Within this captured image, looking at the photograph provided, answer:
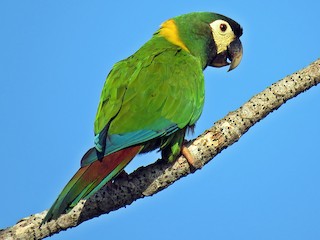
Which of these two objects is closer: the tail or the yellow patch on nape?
the tail

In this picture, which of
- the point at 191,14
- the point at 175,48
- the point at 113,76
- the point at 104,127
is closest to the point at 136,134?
the point at 104,127

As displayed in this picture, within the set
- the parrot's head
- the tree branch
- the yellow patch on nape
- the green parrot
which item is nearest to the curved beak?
the parrot's head

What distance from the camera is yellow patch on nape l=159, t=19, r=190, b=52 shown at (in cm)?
324

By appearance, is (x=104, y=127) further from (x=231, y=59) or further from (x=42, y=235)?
(x=231, y=59)

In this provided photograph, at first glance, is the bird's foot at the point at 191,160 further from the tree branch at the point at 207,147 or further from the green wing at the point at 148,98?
the green wing at the point at 148,98

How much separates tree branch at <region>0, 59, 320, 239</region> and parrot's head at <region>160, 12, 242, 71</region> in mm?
791

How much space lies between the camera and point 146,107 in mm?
2623

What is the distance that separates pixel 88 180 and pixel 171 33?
1.41 metres

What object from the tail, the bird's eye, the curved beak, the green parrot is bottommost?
the tail

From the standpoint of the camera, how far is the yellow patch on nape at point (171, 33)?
10.6ft

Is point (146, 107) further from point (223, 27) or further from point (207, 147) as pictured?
point (223, 27)

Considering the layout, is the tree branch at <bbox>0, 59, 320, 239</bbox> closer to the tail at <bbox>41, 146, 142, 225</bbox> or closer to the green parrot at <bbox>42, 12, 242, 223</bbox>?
the green parrot at <bbox>42, 12, 242, 223</bbox>

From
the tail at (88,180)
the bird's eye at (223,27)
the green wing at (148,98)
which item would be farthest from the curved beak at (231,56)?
the tail at (88,180)

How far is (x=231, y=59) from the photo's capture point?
3674mm
